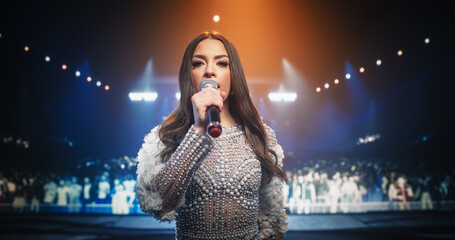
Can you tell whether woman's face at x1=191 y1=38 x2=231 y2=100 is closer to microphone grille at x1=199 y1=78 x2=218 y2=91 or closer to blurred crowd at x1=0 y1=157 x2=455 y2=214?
microphone grille at x1=199 y1=78 x2=218 y2=91

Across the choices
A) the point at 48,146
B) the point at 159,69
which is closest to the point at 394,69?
the point at 159,69

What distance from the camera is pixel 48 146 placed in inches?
217

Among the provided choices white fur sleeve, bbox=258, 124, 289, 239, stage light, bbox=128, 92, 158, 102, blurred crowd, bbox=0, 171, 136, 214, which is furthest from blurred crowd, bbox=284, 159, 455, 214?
white fur sleeve, bbox=258, 124, 289, 239

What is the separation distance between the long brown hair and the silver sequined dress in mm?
47

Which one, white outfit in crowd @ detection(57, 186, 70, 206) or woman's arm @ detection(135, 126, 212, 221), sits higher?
woman's arm @ detection(135, 126, 212, 221)

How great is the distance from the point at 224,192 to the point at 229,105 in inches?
15.2

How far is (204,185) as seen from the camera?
108cm

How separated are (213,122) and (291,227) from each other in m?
4.40

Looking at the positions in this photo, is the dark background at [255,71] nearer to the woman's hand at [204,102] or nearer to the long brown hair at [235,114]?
the long brown hair at [235,114]

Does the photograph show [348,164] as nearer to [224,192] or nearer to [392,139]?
[392,139]

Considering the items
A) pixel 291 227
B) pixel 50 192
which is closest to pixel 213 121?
pixel 291 227

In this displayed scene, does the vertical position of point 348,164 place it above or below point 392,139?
below

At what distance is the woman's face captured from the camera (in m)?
1.18

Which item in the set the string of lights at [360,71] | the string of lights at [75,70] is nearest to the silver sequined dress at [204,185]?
the string of lights at [75,70]
